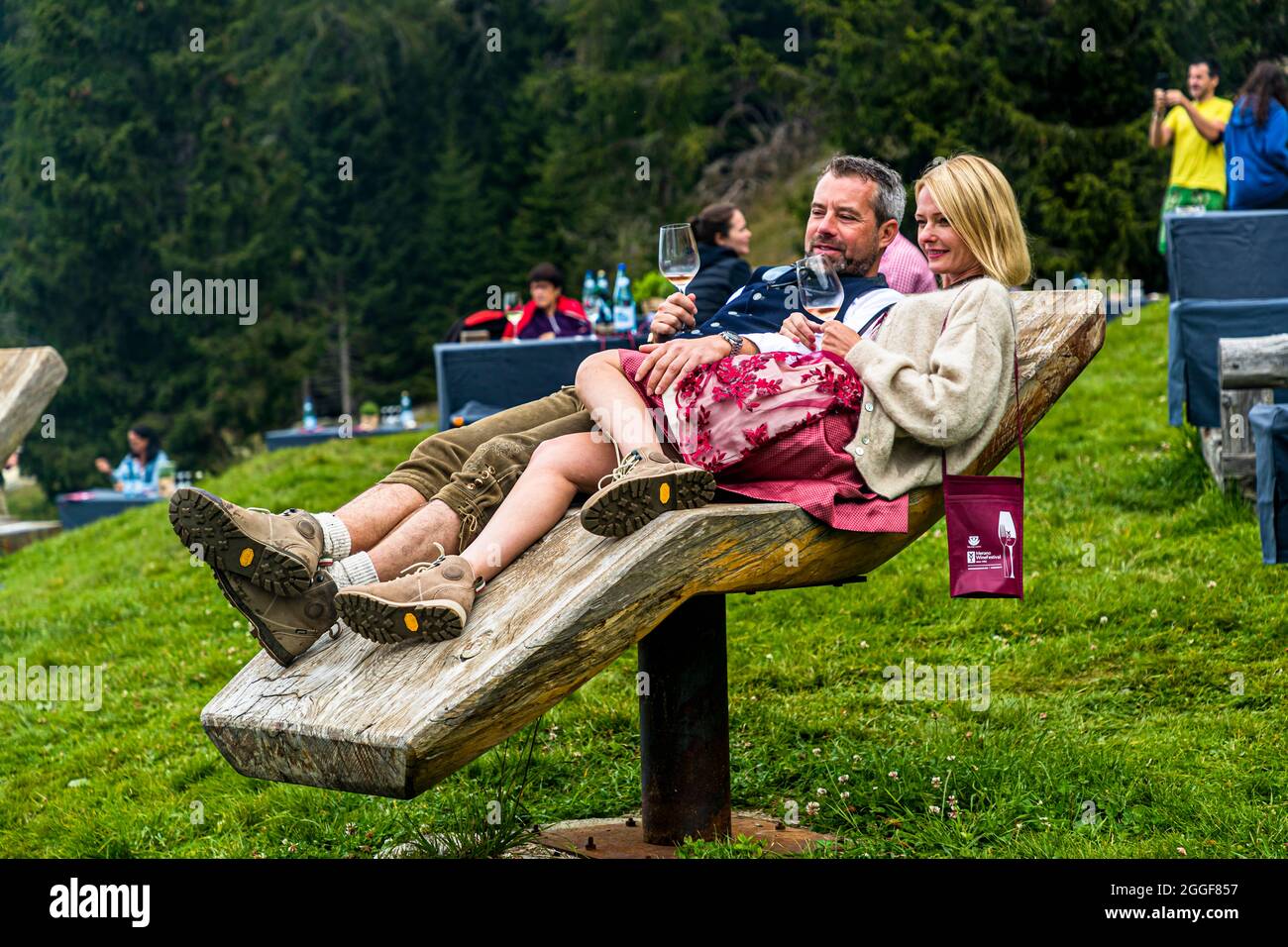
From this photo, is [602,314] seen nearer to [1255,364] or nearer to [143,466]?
[1255,364]

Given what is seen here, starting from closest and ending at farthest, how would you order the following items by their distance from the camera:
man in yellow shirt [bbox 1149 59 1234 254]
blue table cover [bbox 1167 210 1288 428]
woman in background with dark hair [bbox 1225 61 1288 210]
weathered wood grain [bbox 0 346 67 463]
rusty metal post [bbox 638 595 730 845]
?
rusty metal post [bbox 638 595 730 845] → weathered wood grain [bbox 0 346 67 463] → blue table cover [bbox 1167 210 1288 428] → woman in background with dark hair [bbox 1225 61 1288 210] → man in yellow shirt [bbox 1149 59 1234 254]

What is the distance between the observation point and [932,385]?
354 cm

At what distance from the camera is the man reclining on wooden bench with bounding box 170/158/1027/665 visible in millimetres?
3396

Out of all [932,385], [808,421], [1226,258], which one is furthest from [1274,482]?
[1226,258]

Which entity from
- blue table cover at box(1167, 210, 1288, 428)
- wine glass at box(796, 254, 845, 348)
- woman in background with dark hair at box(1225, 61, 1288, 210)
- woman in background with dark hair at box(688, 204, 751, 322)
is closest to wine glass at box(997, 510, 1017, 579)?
wine glass at box(796, 254, 845, 348)

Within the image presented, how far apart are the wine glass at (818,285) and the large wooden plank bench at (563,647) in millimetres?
517

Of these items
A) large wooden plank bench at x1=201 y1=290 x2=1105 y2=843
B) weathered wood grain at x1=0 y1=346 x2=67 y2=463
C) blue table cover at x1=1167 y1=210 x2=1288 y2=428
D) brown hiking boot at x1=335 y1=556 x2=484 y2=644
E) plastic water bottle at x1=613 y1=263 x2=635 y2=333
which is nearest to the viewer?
large wooden plank bench at x1=201 y1=290 x2=1105 y2=843

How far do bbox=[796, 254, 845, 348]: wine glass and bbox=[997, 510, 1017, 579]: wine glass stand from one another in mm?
654

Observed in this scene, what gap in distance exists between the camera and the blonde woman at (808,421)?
3422 mm

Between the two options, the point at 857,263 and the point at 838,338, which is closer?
the point at 838,338

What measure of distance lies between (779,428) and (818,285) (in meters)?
Result: 0.37

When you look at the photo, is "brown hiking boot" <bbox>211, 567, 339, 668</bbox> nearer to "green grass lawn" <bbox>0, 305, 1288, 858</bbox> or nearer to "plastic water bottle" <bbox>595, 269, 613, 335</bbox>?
"green grass lawn" <bbox>0, 305, 1288, 858</bbox>

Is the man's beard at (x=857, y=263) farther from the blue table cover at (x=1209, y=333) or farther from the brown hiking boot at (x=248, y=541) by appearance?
the blue table cover at (x=1209, y=333)

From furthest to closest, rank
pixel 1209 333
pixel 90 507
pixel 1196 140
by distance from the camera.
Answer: pixel 90 507
pixel 1196 140
pixel 1209 333
